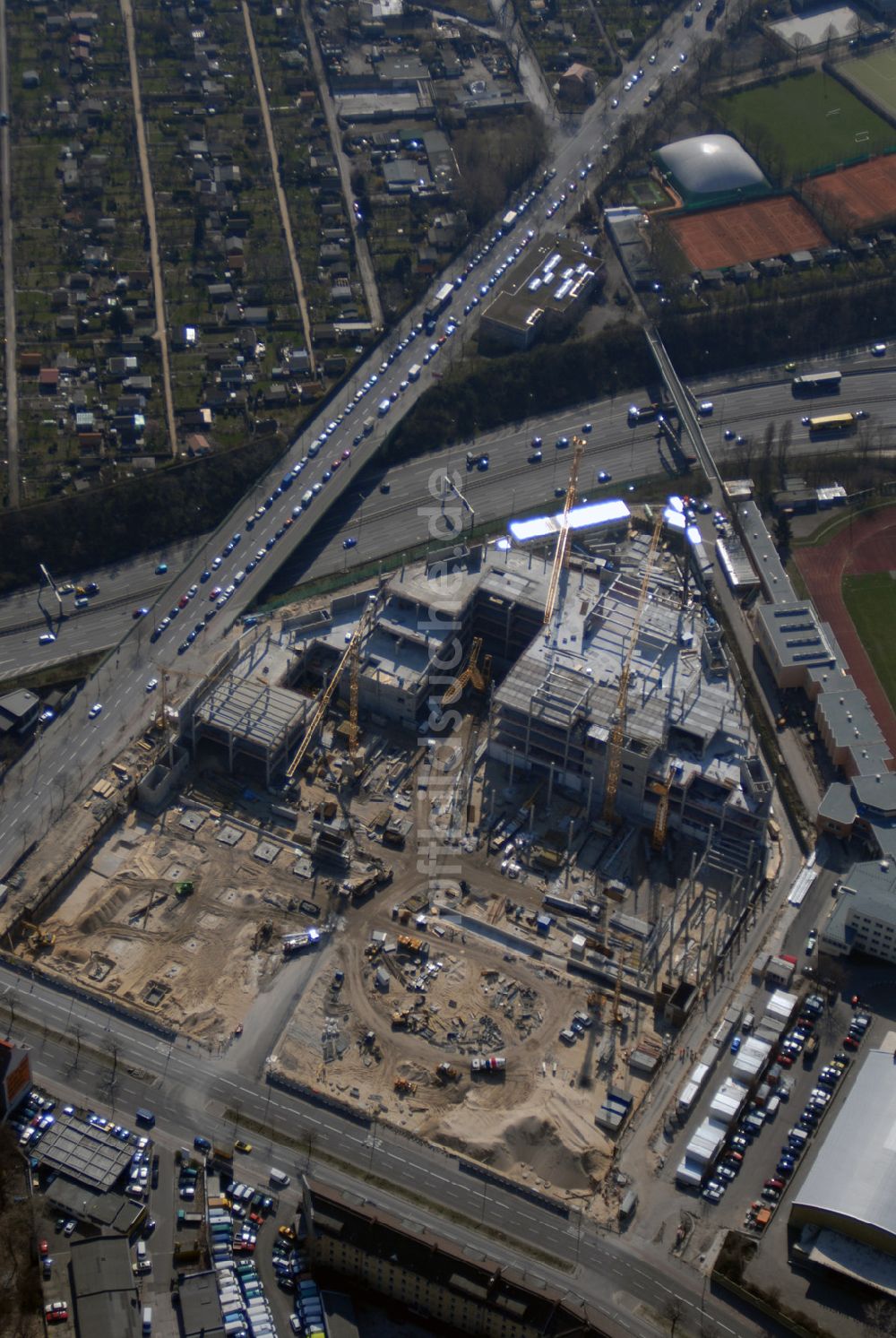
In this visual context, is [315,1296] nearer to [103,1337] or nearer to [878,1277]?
[103,1337]

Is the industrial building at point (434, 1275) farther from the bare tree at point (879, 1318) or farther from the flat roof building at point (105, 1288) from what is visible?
the bare tree at point (879, 1318)

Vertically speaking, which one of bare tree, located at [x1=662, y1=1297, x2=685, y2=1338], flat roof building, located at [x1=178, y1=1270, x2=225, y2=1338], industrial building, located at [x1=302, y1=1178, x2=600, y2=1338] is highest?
bare tree, located at [x1=662, y1=1297, x2=685, y2=1338]

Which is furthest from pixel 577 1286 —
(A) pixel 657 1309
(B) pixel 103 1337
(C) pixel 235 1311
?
(B) pixel 103 1337

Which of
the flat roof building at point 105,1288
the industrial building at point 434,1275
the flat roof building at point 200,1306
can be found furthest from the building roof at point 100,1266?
the industrial building at point 434,1275

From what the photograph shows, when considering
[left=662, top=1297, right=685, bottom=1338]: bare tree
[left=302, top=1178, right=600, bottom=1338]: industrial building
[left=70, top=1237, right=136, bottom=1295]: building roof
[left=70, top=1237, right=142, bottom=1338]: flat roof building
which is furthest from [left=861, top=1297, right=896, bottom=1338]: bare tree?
[left=70, top=1237, right=136, bottom=1295]: building roof

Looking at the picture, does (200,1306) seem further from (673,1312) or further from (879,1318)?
(879,1318)

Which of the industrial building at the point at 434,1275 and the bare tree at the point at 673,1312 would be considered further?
the bare tree at the point at 673,1312

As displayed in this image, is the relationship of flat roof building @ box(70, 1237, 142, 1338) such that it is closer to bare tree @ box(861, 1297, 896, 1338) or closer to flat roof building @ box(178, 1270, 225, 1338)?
flat roof building @ box(178, 1270, 225, 1338)

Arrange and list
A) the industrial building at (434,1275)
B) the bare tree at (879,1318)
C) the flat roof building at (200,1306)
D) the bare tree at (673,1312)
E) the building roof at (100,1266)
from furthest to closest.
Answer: the bare tree at (673,1312)
the bare tree at (879,1318)
the building roof at (100,1266)
the flat roof building at (200,1306)
the industrial building at (434,1275)
